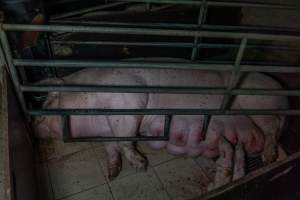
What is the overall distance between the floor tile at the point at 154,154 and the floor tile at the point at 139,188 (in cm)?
10

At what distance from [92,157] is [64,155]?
180 mm

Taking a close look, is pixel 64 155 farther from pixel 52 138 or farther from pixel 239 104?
pixel 239 104

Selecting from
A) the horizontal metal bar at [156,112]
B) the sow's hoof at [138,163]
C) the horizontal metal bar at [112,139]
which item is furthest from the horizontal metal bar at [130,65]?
the sow's hoof at [138,163]

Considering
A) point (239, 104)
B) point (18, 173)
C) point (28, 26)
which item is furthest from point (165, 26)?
point (18, 173)

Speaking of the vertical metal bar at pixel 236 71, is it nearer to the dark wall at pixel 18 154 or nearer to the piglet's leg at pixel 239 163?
the piglet's leg at pixel 239 163

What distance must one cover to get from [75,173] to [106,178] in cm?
19

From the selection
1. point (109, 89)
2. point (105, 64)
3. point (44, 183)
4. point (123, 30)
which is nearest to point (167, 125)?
point (109, 89)

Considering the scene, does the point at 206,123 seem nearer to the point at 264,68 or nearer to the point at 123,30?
the point at 264,68

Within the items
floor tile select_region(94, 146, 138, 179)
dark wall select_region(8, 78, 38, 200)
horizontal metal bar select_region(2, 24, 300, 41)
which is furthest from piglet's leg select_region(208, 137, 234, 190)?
dark wall select_region(8, 78, 38, 200)

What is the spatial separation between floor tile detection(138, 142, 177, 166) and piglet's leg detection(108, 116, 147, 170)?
0.25ft

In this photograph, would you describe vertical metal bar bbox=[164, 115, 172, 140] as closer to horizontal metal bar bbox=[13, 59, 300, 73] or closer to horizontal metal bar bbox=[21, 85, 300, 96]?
horizontal metal bar bbox=[21, 85, 300, 96]

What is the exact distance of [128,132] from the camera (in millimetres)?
1750

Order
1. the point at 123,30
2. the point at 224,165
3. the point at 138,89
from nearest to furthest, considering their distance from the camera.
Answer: the point at 123,30 < the point at 138,89 < the point at 224,165

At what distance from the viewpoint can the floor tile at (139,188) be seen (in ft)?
5.44
